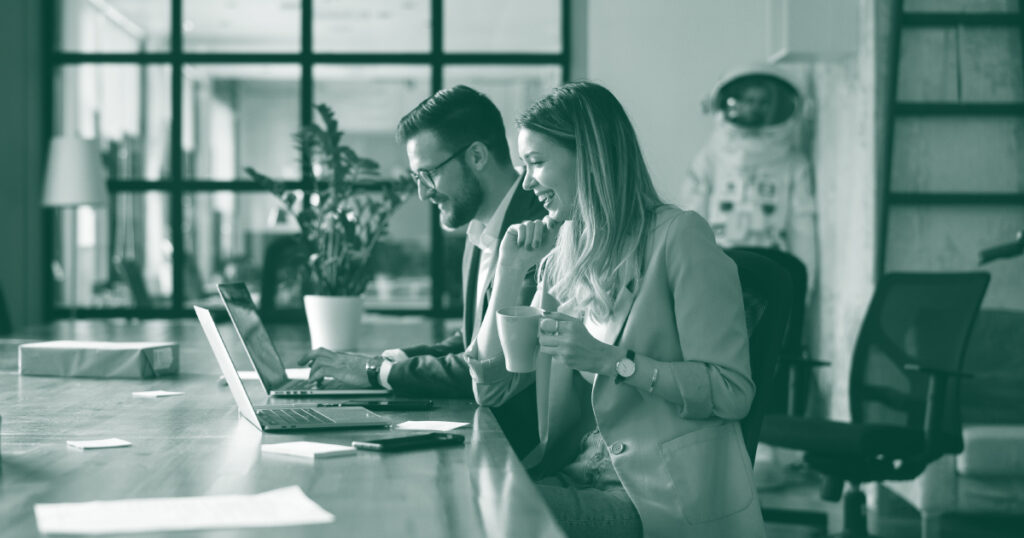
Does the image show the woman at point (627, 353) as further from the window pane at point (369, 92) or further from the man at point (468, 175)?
the window pane at point (369, 92)

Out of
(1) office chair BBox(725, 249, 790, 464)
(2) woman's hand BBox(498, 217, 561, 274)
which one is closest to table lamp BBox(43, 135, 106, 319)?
(2) woman's hand BBox(498, 217, 561, 274)

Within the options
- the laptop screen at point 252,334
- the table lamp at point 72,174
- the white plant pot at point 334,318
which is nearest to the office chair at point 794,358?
the white plant pot at point 334,318

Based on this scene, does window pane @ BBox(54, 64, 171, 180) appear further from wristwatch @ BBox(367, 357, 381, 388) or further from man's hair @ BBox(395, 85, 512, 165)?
wristwatch @ BBox(367, 357, 381, 388)

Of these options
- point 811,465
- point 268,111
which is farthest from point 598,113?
point 268,111

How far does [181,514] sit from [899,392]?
122 inches

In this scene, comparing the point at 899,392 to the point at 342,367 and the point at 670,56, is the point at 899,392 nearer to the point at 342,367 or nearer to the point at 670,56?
the point at 342,367

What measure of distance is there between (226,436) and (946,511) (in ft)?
10.8

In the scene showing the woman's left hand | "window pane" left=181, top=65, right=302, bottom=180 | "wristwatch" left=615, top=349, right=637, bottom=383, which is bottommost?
"wristwatch" left=615, top=349, right=637, bottom=383

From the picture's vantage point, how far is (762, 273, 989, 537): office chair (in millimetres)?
3498

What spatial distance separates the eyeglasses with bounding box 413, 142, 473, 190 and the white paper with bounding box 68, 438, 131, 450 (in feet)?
3.98

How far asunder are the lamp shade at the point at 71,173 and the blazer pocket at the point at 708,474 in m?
5.00

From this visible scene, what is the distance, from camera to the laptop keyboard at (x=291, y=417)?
5.72 ft

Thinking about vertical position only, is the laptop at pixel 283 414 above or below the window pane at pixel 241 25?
below

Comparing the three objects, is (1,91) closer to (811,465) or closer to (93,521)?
(811,465)
